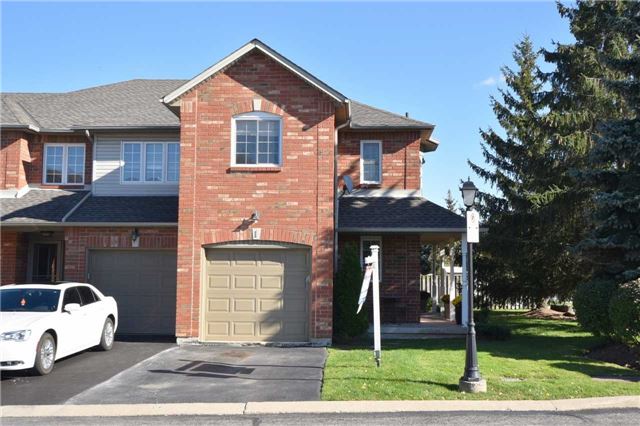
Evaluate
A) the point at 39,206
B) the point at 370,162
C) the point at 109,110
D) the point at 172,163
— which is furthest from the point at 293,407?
the point at 109,110

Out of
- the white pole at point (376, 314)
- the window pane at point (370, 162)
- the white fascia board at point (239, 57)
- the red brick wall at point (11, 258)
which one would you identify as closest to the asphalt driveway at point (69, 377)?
the white pole at point (376, 314)

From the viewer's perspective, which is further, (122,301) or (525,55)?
(525,55)

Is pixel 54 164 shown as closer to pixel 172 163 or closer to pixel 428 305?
pixel 172 163

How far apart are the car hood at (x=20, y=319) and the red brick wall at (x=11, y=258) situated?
676 centimetres

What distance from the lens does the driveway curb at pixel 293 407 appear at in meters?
8.53

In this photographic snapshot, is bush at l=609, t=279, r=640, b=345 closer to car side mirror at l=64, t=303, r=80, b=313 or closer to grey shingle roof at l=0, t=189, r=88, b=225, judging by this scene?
car side mirror at l=64, t=303, r=80, b=313

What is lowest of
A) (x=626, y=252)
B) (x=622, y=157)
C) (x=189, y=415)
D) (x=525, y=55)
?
(x=189, y=415)

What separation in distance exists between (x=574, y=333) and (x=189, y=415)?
13493 millimetres

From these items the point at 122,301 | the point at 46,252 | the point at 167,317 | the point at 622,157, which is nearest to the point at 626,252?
the point at 622,157

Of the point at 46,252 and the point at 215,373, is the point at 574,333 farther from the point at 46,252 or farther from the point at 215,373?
the point at 46,252

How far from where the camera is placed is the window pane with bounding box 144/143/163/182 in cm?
1775

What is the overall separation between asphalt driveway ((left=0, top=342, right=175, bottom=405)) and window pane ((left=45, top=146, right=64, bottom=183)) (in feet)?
22.5

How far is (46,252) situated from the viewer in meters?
18.2

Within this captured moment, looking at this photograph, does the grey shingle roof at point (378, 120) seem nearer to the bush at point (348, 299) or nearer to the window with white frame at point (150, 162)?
the bush at point (348, 299)
